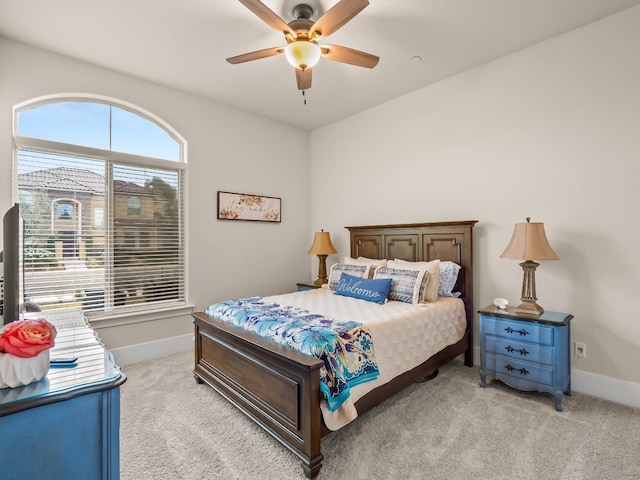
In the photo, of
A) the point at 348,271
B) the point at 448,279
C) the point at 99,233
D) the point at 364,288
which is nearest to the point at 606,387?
the point at 448,279

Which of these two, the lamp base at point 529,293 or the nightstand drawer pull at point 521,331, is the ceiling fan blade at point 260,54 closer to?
the lamp base at point 529,293

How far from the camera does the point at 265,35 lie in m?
2.72

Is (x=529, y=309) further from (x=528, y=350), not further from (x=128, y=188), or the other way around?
(x=128, y=188)

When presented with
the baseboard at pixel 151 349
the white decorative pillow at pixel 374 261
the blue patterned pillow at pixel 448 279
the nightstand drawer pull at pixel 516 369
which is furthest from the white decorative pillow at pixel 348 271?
the baseboard at pixel 151 349

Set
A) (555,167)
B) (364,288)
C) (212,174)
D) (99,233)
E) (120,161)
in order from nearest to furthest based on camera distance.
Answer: (555,167), (364,288), (99,233), (120,161), (212,174)

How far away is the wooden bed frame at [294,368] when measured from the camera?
5.92ft

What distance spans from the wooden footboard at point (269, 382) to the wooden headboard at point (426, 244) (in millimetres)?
2091

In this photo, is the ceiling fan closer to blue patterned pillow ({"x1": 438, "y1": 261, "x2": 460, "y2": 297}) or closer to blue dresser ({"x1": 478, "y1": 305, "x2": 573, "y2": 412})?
blue patterned pillow ({"x1": 438, "y1": 261, "x2": 460, "y2": 297})

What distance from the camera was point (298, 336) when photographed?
2.05 m

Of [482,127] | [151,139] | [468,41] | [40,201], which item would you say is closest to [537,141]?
[482,127]

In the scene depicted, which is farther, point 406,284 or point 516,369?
point 406,284

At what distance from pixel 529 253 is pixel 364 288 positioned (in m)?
1.40

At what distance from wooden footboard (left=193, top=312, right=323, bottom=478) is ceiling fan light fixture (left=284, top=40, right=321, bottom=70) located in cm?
195

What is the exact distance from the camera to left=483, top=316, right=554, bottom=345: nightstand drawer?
2477mm
